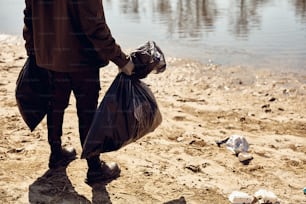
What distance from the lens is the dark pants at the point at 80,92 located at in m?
3.18

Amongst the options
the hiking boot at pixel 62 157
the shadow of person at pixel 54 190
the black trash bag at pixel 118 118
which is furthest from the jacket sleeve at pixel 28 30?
the shadow of person at pixel 54 190

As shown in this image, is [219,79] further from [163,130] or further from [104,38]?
[104,38]

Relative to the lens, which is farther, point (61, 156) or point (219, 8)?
point (219, 8)

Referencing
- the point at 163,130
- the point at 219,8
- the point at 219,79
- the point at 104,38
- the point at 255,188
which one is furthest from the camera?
the point at 219,8

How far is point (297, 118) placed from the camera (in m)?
4.99

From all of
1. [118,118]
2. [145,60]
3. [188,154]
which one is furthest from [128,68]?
[188,154]

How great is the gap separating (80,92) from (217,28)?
25.3ft

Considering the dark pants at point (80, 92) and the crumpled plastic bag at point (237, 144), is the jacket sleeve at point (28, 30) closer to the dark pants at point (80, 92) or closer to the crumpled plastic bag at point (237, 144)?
the dark pants at point (80, 92)

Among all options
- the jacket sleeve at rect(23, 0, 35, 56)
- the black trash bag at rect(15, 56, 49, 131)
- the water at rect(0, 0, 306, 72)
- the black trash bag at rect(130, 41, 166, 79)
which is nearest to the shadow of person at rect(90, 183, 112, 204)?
the black trash bag at rect(15, 56, 49, 131)

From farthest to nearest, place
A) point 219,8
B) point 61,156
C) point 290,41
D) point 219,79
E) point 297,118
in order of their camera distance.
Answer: point 219,8 < point 290,41 < point 219,79 < point 297,118 < point 61,156

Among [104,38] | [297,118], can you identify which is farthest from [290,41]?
[104,38]

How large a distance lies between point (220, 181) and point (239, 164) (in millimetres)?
388

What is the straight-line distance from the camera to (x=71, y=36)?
3027mm

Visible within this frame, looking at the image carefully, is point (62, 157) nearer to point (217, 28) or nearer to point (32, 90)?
point (32, 90)
